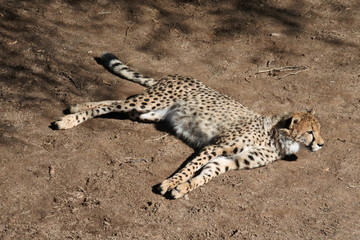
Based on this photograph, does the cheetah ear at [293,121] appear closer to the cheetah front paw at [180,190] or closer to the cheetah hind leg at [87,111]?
the cheetah front paw at [180,190]

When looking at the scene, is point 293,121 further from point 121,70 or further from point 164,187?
point 121,70

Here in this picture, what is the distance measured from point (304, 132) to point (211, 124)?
0.94m

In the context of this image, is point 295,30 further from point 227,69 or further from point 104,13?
point 104,13

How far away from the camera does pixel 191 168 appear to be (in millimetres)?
5586

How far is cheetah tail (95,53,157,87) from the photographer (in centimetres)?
705

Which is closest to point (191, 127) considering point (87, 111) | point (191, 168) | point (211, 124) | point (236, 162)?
point (211, 124)

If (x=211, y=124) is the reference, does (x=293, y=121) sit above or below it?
above

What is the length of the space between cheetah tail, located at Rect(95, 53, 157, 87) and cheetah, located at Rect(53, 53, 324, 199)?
0.21m

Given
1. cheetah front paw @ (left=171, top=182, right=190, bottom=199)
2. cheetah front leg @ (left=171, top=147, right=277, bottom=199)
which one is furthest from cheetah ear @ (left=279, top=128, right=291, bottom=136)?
cheetah front paw @ (left=171, top=182, right=190, bottom=199)

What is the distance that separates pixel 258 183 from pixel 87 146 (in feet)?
5.54

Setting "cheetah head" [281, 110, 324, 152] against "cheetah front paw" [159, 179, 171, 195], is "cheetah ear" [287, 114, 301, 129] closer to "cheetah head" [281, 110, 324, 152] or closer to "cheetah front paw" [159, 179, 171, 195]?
"cheetah head" [281, 110, 324, 152]

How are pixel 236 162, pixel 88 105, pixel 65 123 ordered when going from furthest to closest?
pixel 88 105 < pixel 65 123 < pixel 236 162

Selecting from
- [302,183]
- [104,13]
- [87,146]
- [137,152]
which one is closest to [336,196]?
[302,183]

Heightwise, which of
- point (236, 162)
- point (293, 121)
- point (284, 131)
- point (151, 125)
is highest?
point (293, 121)
